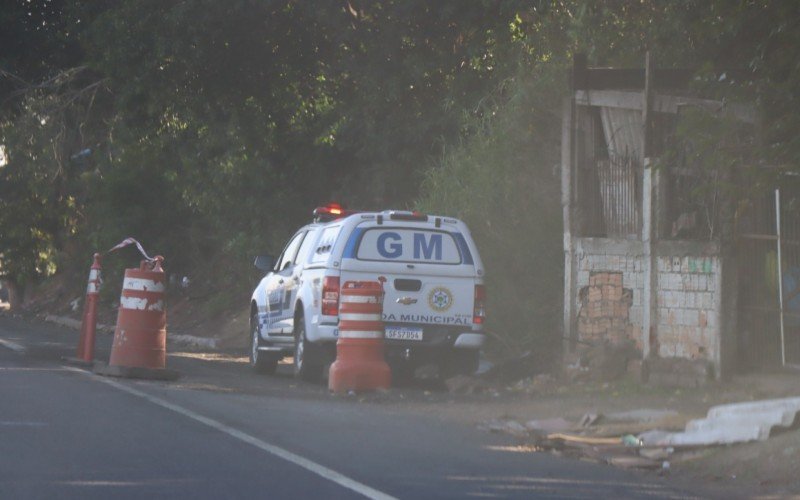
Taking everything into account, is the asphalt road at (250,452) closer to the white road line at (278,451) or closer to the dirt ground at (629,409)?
the white road line at (278,451)

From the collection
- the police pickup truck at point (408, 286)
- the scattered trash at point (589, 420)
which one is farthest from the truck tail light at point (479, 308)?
the scattered trash at point (589, 420)

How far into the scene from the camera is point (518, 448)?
973 centimetres

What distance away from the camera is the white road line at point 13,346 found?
60.0 feet

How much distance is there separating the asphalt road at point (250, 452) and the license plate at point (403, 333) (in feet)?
4.66

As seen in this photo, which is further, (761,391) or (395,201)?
(395,201)

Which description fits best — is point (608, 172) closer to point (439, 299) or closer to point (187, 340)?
point (439, 299)

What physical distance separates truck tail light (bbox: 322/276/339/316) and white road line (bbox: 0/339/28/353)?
5.93 meters

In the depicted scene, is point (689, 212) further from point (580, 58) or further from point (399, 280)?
point (399, 280)

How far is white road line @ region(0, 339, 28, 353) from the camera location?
60.0 ft

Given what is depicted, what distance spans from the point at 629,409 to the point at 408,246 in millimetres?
3593

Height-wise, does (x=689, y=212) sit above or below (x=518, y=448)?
above

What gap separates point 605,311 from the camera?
1467cm

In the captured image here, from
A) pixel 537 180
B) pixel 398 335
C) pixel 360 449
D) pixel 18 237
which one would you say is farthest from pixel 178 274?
pixel 360 449

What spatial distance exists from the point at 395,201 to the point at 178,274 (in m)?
11.5
